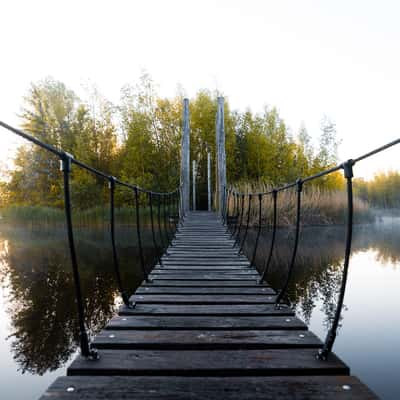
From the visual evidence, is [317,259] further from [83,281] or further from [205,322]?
[205,322]

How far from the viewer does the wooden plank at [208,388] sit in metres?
0.68

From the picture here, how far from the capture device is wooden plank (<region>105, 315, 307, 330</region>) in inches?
42.1

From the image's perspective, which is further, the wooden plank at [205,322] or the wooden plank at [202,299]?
the wooden plank at [202,299]

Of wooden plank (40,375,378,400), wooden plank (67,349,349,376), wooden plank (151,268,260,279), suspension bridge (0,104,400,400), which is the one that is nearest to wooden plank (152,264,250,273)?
wooden plank (151,268,260,279)

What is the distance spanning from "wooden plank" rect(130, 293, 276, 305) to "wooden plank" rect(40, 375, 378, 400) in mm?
613

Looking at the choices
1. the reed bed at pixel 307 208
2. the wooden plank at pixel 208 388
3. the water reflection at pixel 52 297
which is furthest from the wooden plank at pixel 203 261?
the reed bed at pixel 307 208

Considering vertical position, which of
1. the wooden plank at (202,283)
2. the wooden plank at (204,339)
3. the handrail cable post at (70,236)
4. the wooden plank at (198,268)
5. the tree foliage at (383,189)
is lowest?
the wooden plank at (202,283)

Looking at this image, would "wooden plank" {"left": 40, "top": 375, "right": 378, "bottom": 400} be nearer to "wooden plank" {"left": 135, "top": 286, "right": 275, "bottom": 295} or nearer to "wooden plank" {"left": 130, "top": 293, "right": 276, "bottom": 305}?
"wooden plank" {"left": 130, "top": 293, "right": 276, "bottom": 305}

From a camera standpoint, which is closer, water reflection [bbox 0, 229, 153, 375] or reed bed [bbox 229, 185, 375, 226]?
water reflection [bbox 0, 229, 153, 375]

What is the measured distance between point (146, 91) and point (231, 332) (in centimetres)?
1325

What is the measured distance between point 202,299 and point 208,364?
0.60 metres

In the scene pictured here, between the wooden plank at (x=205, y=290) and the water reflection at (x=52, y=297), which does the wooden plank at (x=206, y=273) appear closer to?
the wooden plank at (x=205, y=290)

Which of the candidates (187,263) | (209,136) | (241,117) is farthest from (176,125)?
(187,263)

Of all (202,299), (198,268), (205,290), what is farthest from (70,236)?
(198,268)
